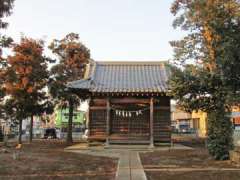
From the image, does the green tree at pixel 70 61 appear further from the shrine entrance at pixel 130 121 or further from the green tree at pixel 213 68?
the green tree at pixel 213 68

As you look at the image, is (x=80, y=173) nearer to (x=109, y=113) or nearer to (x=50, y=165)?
(x=50, y=165)

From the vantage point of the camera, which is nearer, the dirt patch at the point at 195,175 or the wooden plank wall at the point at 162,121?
the dirt patch at the point at 195,175

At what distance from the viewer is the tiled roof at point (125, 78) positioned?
901 inches

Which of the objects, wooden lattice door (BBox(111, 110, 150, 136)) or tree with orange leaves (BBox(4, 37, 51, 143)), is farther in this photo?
tree with orange leaves (BBox(4, 37, 51, 143))

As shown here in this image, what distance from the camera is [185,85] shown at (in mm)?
13680

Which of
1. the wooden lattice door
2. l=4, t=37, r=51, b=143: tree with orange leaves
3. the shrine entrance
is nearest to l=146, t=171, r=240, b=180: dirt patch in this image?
the shrine entrance

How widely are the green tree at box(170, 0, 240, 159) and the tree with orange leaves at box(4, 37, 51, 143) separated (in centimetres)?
1411

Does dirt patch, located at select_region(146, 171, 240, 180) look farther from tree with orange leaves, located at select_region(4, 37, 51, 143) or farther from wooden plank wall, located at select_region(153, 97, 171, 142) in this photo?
tree with orange leaves, located at select_region(4, 37, 51, 143)

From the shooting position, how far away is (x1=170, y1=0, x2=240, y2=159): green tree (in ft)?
39.7

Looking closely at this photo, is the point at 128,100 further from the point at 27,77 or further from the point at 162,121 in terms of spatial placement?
the point at 27,77

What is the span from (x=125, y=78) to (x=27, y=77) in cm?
764

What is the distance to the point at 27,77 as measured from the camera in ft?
85.5

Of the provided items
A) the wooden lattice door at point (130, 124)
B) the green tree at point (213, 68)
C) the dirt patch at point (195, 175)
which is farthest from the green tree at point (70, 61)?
the dirt patch at point (195, 175)

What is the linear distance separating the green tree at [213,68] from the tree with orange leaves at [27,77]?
14109 mm
